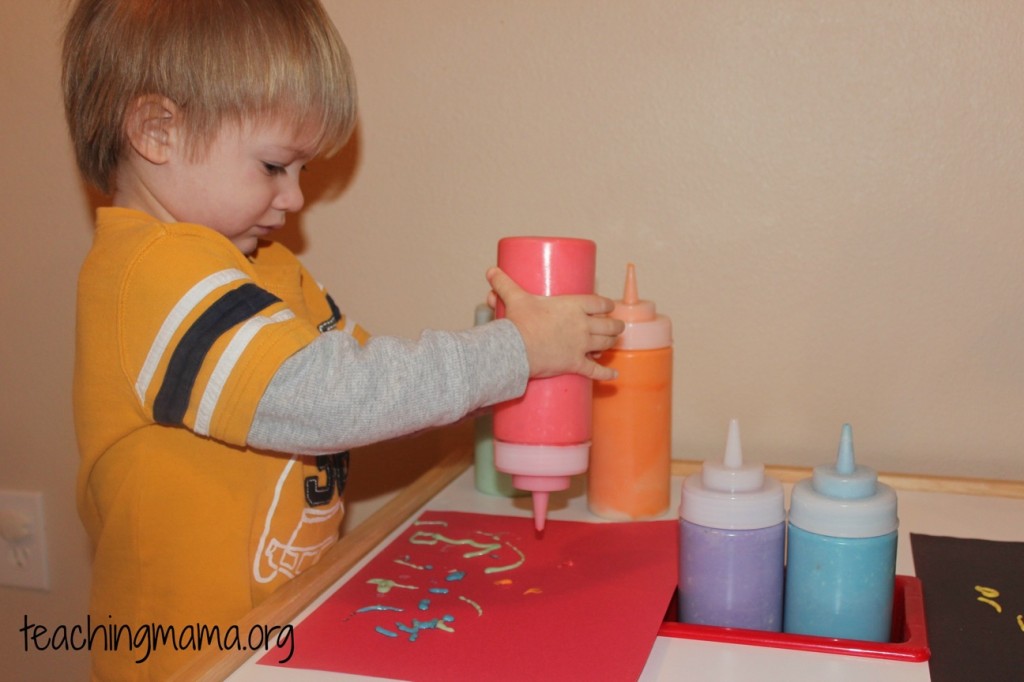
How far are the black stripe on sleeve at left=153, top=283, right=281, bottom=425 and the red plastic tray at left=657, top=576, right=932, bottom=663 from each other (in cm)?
34

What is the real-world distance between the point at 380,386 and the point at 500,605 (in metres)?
0.17

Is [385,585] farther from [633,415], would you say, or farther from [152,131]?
[152,131]

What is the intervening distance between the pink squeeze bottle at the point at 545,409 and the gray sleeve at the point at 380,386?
0.9 inches

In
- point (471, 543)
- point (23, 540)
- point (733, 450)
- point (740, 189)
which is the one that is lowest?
point (23, 540)

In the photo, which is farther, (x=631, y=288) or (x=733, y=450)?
(x=631, y=288)

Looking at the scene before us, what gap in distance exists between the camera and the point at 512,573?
0.65 m

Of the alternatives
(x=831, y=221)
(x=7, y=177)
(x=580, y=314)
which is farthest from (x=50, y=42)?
(x=831, y=221)

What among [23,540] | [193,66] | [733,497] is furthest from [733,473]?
[23,540]

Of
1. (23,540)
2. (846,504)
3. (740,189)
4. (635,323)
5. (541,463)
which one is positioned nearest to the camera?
(846,504)

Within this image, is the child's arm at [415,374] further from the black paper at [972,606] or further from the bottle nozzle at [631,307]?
the black paper at [972,606]

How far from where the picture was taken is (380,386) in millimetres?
636

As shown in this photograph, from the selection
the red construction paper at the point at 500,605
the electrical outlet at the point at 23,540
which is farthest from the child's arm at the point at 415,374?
the electrical outlet at the point at 23,540

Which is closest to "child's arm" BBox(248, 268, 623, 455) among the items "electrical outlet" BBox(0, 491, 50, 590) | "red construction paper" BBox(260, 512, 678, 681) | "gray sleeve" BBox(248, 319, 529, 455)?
"gray sleeve" BBox(248, 319, 529, 455)

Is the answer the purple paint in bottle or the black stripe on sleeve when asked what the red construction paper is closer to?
the purple paint in bottle
